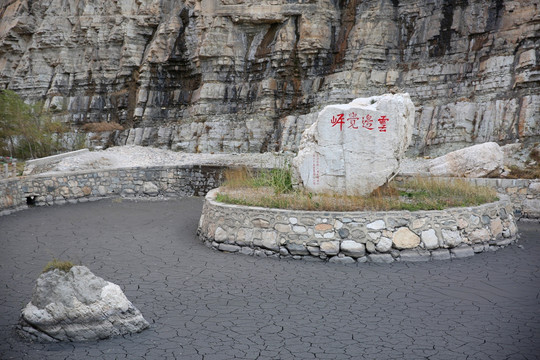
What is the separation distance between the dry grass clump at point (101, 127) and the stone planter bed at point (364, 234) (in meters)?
23.7

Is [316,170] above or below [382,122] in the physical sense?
below

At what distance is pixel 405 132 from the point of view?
9.69 m

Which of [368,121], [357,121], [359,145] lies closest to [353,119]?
[357,121]

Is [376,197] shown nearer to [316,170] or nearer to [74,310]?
[316,170]

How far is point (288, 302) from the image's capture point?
232 inches

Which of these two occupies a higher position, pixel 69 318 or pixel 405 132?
pixel 405 132

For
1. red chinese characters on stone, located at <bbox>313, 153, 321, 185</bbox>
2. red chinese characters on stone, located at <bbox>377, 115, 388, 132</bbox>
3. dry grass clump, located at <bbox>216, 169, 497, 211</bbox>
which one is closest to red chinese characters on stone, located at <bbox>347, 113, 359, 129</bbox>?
red chinese characters on stone, located at <bbox>377, 115, 388, 132</bbox>

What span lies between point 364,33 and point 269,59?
570cm

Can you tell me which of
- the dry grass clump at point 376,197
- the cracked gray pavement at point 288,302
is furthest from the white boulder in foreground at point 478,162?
the cracked gray pavement at point 288,302

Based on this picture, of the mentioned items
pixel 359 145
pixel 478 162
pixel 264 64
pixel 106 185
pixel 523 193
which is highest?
pixel 264 64

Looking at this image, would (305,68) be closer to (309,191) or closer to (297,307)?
(309,191)

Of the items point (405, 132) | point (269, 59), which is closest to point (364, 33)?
point (269, 59)

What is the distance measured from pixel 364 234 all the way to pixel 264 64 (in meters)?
21.1

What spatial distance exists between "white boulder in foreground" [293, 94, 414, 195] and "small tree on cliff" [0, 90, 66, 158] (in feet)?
64.4
